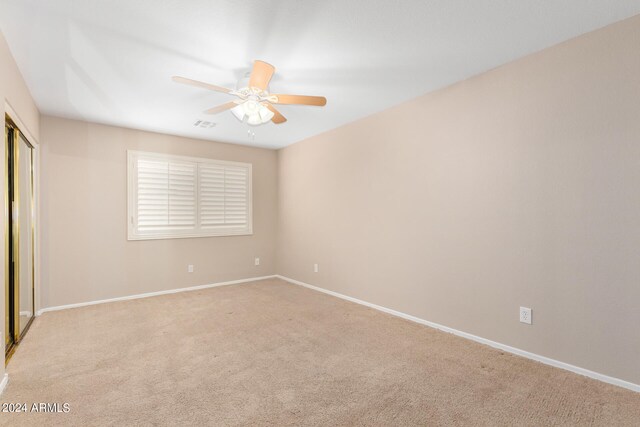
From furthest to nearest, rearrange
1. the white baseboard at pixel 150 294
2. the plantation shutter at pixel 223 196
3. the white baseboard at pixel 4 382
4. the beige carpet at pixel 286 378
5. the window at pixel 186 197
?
the plantation shutter at pixel 223 196, the window at pixel 186 197, the white baseboard at pixel 150 294, the white baseboard at pixel 4 382, the beige carpet at pixel 286 378

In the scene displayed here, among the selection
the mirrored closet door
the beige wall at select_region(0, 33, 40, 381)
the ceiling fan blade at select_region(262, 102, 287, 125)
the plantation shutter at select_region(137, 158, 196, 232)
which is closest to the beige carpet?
the mirrored closet door

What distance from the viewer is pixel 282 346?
9.48 feet

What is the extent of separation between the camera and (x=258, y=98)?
260 centimetres

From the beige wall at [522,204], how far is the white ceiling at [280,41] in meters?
0.26

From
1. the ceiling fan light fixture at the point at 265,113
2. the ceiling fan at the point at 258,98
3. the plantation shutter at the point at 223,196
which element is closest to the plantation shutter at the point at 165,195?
the plantation shutter at the point at 223,196

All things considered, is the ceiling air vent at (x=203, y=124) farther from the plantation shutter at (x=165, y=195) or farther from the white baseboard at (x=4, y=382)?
the white baseboard at (x=4, y=382)

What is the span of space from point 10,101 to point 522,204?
423cm

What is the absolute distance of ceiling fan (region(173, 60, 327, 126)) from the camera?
2299 millimetres

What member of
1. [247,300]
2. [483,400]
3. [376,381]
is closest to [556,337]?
[483,400]

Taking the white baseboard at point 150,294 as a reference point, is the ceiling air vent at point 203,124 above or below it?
above

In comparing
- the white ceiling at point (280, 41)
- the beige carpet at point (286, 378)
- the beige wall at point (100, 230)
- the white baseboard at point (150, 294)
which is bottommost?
the beige carpet at point (286, 378)

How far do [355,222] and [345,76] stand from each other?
198cm

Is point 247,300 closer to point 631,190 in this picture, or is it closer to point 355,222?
point 355,222

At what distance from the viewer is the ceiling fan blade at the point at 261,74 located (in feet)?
7.34
